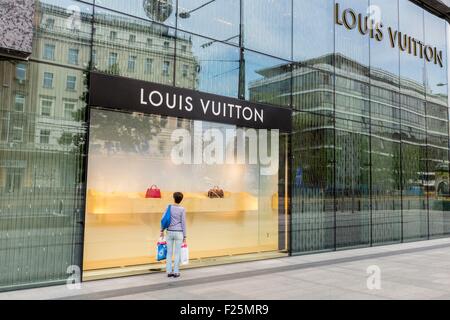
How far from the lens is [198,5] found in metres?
10.1

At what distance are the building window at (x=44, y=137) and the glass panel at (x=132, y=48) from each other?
1.62 meters

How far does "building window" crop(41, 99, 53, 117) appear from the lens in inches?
304

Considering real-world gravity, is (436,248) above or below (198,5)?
below

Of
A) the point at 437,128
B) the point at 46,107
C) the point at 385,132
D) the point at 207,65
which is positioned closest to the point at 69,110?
the point at 46,107

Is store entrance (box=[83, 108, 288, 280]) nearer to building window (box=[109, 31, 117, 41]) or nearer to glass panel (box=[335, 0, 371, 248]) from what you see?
building window (box=[109, 31, 117, 41])

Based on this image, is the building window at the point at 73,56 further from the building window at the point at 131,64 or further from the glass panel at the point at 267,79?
the glass panel at the point at 267,79

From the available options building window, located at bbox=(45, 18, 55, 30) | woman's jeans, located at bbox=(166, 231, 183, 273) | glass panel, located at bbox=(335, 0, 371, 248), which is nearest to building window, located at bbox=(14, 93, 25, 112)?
building window, located at bbox=(45, 18, 55, 30)

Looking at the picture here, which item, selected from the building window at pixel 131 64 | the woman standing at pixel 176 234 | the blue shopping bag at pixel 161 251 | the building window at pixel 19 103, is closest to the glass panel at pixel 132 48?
the building window at pixel 131 64

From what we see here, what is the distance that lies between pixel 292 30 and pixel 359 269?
652cm

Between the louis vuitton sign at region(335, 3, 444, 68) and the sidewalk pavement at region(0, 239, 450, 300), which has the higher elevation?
the louis vuitton sign at region(335, 3, 444, 68)

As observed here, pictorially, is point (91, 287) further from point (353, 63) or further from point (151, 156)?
point (353, 63)

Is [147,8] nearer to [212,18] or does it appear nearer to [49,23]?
[212,18]

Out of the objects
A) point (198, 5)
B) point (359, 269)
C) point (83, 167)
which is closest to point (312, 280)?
point (359, 269)

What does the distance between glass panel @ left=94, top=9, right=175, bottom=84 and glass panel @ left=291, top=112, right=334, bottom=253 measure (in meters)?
4.10
